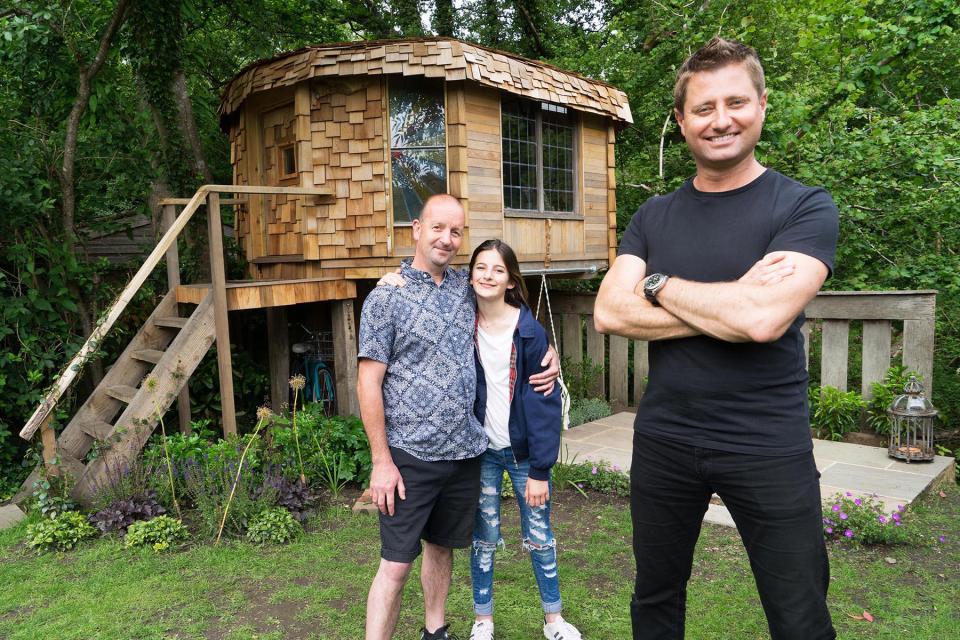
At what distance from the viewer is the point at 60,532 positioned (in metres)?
4.25

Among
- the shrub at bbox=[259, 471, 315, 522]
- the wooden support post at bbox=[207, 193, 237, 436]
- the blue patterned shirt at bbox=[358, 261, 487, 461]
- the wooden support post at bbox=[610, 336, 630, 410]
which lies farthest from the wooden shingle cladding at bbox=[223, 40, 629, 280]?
the blue patterned shirt at bbox=[358, 261, 487, 461]

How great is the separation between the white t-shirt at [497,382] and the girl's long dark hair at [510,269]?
14cm

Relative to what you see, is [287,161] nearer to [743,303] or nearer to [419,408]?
[419,408]

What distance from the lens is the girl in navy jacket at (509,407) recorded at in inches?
101

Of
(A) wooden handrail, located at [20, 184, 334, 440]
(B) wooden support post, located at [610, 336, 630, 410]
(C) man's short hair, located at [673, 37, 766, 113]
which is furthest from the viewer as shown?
(B) wooden support post, located at [610, 336, 630, 410]

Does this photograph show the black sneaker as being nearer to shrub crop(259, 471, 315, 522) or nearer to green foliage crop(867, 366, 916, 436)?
shrub crop(259, 471, 315, 522)

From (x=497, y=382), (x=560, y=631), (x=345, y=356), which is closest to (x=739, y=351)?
(x=497, y=382)

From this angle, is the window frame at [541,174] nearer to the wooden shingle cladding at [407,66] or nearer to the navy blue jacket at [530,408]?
the wooden shingle cladding at [407,66]

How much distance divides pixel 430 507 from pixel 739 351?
1.28 metres

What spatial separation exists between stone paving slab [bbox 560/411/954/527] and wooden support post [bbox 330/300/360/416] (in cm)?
207

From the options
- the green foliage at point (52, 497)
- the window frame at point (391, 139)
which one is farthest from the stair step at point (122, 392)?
the window frame at point (391, 139)

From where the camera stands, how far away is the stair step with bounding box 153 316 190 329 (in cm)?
559

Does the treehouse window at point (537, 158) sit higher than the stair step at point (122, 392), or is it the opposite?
the treehouse window at point (537, 158)

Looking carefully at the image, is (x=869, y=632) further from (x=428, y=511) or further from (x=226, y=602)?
(x=226, y=602)
